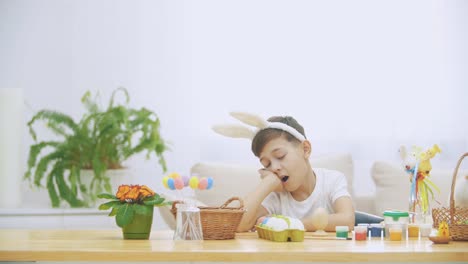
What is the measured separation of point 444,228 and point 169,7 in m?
2.36

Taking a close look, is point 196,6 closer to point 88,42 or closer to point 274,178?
point 88,42

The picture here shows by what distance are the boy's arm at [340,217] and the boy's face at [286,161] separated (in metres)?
0.14

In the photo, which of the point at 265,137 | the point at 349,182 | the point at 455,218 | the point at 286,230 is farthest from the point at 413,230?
the point at 349,182

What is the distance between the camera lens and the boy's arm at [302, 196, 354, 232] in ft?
8.07

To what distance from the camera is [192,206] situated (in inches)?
80.6

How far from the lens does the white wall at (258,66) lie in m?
3.93

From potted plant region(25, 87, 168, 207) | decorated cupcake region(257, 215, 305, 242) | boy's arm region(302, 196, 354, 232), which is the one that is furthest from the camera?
potted plant region(25, 87, 168, 207)

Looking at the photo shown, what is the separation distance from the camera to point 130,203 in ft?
6.94

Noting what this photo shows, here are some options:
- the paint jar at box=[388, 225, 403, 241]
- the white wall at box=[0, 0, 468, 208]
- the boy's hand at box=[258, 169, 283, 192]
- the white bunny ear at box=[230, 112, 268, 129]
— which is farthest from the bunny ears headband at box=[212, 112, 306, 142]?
the white wall at box=[0, 0, 468, 208]

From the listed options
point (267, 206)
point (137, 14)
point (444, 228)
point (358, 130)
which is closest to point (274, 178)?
point (267, 206)

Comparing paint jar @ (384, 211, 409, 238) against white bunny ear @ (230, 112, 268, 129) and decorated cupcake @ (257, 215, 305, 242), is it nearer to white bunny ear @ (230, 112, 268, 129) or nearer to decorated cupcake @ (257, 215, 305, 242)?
decorated cupcake @ (257, 215, 305, 242)

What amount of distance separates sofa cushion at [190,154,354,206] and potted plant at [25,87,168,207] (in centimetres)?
41

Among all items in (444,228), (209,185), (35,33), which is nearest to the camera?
(444,228)

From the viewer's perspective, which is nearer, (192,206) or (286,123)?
(192,206)
